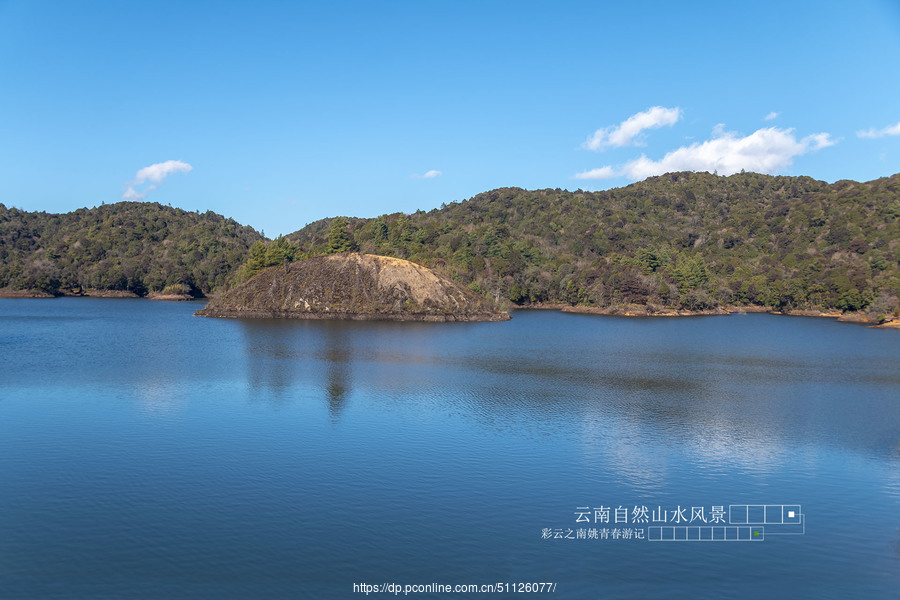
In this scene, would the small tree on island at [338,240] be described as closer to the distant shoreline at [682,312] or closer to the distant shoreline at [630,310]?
the distant shoreline at [630,310]

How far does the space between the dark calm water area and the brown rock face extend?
58.1 metres

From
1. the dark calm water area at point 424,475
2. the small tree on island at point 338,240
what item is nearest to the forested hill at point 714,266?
the small tree on island at point 338,240

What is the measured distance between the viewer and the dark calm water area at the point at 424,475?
17.3m

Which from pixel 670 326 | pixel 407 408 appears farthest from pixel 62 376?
pixel 670 326

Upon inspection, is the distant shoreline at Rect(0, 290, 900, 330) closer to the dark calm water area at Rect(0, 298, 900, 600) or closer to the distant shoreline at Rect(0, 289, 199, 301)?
the distant shoreline at Rect(0, 289, 199, 301)

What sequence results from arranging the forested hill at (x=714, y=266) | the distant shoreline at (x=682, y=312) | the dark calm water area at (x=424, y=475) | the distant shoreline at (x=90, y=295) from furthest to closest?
1. the distant shoreline at (x=90, y=295)
2. the forested hill at (x=714, y=266)
3. the distant shoreline at (x=682, y=312)
4. the dark calm water area at (x=424, y=475)

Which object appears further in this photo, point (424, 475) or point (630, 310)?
point (630, 310)

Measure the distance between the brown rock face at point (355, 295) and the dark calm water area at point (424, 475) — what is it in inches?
2289

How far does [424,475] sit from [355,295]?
93814mm

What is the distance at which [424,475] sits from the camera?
25.2 m

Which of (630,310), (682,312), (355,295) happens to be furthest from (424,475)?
(682,312)

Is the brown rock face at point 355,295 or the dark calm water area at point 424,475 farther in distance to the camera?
the brown rock face at point 355,295

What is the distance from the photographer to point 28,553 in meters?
17.8

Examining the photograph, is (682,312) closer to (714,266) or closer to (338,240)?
(714,266)
